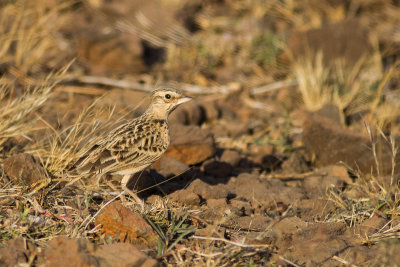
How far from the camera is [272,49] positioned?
1142 cm

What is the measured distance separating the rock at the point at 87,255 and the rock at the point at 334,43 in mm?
7515

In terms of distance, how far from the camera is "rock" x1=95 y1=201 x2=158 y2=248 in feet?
15.3

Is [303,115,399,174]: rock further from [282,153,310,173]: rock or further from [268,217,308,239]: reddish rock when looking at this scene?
[268,217,308,239]: reddish rock

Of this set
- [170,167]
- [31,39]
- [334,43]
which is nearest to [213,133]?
[170,167]

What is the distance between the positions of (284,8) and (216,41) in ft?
7.09

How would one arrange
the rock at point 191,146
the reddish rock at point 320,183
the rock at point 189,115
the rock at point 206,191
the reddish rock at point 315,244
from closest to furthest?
the reddish rock at point 315,244, the rock at point 206,191, the reddish rock at point 320,183, the rock at point 191,146, the rock at point 189,115

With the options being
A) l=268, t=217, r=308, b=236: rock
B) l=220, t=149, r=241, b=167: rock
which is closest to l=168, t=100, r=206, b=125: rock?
l=220, t=149, r=241, b=167: rock

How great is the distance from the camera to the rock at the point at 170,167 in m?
6.72

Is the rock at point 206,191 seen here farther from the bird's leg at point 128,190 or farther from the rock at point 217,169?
the rock at point 217,169

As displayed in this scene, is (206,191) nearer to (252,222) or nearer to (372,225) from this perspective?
(252,222)

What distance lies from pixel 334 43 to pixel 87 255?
827cm

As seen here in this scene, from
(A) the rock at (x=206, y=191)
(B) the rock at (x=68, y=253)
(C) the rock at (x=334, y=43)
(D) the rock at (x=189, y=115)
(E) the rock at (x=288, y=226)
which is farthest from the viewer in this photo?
(C) the rock at (x=334, y=43)

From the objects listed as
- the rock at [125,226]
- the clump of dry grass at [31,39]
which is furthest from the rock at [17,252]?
the clump of dry grass at [31,39]

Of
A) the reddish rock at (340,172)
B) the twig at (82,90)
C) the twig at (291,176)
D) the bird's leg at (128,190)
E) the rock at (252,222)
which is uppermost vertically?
the bird's leg at (128,190)
